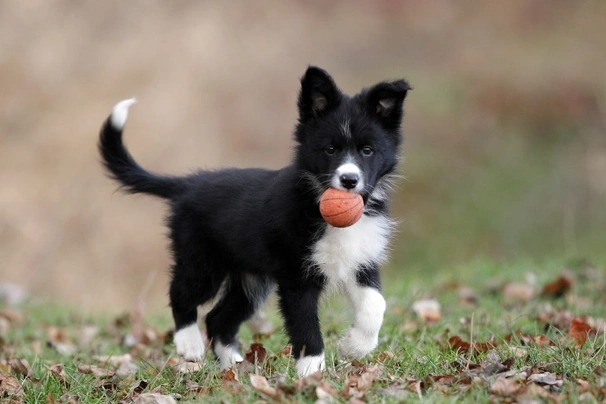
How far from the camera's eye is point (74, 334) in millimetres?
7617

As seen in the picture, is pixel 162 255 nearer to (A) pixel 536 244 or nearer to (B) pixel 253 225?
(A) pixel 536 244

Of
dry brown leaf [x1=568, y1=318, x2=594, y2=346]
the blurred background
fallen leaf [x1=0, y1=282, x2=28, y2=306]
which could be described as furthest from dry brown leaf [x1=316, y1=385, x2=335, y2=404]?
the blurred background

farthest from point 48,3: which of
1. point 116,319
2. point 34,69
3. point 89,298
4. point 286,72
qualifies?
point 116,319

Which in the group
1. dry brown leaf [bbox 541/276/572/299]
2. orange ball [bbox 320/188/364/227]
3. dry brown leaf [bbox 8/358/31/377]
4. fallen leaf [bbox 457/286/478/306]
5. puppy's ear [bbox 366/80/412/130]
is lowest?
fallen leaf [bbox 457/286/478/306]

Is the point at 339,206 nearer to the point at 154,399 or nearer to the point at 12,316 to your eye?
the point at 154,399

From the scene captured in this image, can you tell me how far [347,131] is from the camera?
15.8 ft

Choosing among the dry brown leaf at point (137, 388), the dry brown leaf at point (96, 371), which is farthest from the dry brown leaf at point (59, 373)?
the dry brown leaf at point (137, 388)

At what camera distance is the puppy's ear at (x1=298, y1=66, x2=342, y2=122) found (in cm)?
488

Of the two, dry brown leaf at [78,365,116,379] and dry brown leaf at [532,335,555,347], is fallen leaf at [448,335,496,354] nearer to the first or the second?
dry brown leaf at [532,335,555,347]

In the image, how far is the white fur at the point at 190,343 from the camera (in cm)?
555

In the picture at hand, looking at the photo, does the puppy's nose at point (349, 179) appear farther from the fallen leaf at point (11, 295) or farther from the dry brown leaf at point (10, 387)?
the fallen leaf at point (11, 295)

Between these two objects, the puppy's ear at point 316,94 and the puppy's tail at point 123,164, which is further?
the puppy's tail at point 123,164

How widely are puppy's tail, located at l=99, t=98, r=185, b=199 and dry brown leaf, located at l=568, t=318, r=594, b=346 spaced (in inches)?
103

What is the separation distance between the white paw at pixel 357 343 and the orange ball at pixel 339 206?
579 millimetres
